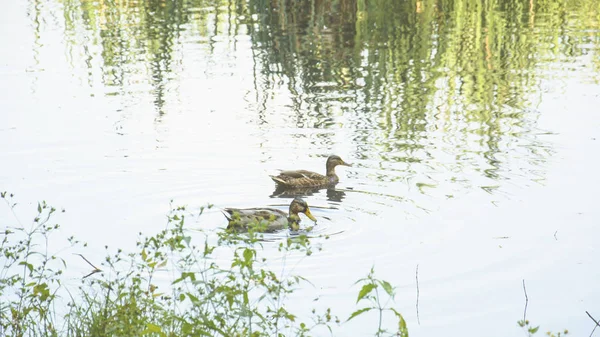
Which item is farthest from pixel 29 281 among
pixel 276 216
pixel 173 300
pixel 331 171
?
pixel 331 171

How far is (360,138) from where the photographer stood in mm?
12359

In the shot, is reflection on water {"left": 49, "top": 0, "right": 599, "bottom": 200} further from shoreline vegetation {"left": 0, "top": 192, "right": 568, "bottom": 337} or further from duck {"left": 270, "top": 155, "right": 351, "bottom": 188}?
shoreline vegetation {"left": 0, "top": 192, "right": 568, "bottom": 337}

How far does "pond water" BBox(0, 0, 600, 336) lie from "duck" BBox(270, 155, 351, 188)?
0.45 ft

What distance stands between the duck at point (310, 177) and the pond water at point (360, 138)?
136 mm

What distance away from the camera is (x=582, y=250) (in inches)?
327

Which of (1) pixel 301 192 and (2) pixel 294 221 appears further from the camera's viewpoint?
(1) pixel 301 192

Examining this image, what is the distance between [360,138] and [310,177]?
143 cm

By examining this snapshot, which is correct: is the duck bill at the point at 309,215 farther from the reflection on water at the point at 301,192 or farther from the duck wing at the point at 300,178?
the duck wing at the point at 300,178

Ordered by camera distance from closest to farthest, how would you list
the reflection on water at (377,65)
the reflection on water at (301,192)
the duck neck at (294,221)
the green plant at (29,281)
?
the green plant at (29,281), the duck neck at (294,221), the reflection on water at (301,192), the reflection on water at (377,65)

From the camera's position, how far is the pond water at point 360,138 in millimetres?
7992

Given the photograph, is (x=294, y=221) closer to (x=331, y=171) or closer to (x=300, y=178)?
(x=300, y=178)

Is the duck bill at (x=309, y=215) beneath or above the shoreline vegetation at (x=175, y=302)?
beneath

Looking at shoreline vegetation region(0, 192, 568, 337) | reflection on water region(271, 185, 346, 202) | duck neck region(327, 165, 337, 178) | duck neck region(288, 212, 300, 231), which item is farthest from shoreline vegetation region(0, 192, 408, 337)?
duck neck region(327, 165, 337, 178)

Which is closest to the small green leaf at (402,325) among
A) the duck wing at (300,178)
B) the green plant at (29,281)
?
the green plant at (29,281)
